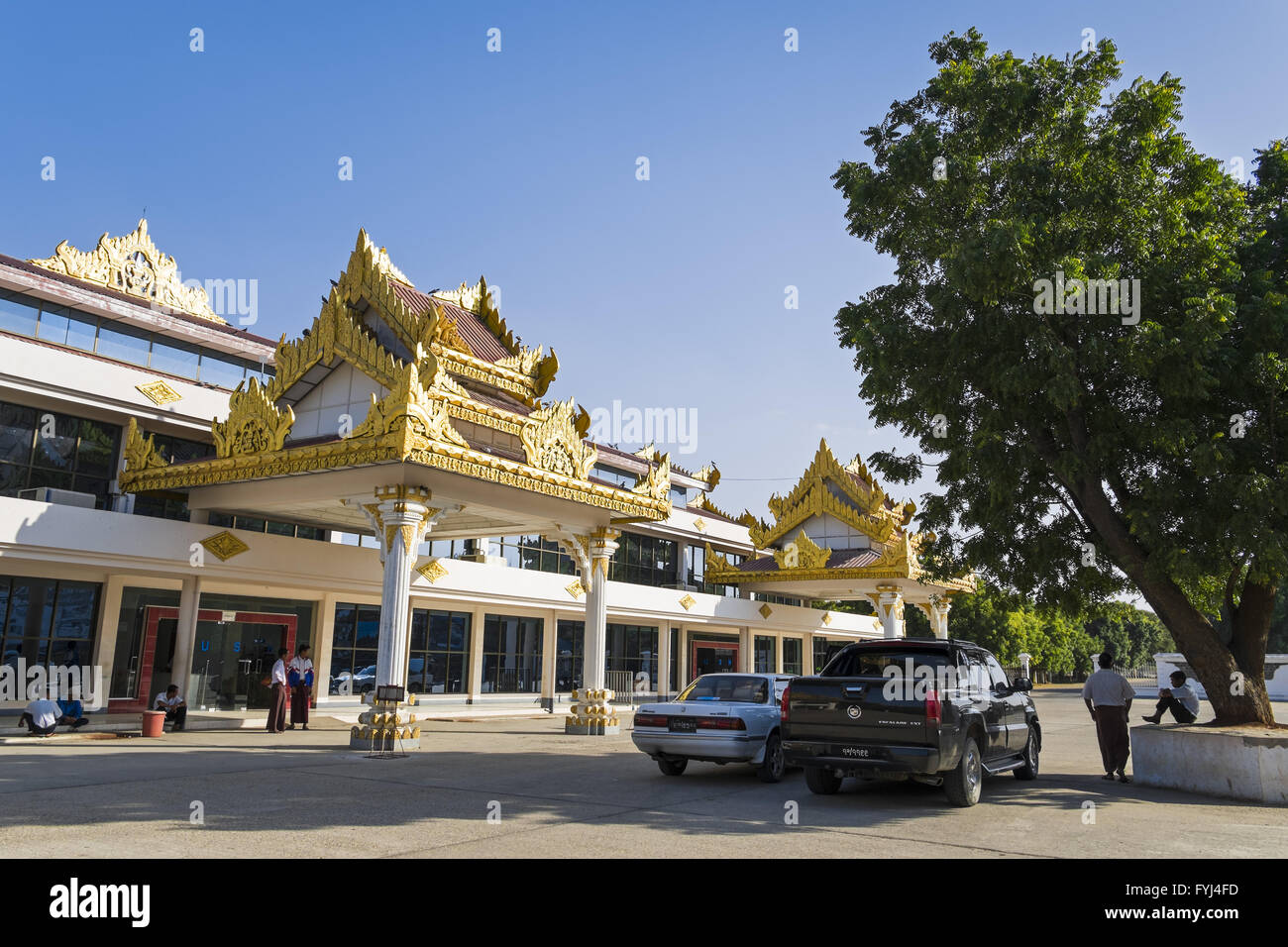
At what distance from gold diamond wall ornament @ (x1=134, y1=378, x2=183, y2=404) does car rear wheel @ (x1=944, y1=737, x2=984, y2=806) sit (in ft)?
58.8

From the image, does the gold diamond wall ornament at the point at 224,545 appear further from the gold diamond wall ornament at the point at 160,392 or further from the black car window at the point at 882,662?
the black car window at the point at 882,662

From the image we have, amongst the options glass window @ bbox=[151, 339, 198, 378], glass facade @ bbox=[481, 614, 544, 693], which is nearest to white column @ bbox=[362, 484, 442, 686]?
glass window @ bbox=[151, 339, 198, 378]

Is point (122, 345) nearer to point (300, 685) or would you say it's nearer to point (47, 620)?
point (47, 620)

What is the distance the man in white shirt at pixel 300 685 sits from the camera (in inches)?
775

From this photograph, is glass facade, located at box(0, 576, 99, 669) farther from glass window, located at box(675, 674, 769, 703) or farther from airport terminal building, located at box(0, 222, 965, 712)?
glass window, located at box(675, 674, 769, 703)

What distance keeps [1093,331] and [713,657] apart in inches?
1230

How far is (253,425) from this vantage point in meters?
17.2

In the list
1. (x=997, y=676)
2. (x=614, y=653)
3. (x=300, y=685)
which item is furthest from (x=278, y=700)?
(x=614, y=653)

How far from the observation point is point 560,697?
3186 centimetres

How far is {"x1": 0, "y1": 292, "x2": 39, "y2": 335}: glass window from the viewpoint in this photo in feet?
64.0

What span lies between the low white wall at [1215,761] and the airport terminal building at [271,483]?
19.5 ft

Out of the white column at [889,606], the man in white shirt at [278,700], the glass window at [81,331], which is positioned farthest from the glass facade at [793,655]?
the glass window at [81,331]

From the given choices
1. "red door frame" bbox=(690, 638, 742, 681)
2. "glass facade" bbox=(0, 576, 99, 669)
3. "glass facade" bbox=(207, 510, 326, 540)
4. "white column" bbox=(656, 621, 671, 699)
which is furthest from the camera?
"red door frame" bbox=(690, 638, 742, 681)
